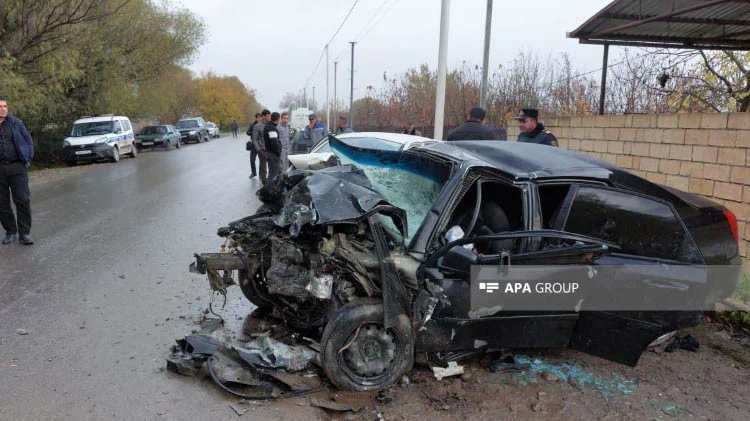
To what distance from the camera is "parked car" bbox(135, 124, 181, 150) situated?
31.3 m

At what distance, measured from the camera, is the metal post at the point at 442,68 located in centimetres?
1014

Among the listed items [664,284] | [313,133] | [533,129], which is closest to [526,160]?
[664,284]

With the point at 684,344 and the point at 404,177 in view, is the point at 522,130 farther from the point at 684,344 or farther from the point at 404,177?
the point at 684,344

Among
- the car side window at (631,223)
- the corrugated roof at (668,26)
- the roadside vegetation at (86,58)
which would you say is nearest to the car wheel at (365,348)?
the car side window at (631,223)

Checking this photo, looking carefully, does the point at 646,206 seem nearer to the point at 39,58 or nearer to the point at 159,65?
the point at 39,58

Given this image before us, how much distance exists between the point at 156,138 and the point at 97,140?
1026 centimetres

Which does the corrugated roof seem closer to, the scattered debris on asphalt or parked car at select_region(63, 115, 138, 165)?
the scattered debris on asphalt

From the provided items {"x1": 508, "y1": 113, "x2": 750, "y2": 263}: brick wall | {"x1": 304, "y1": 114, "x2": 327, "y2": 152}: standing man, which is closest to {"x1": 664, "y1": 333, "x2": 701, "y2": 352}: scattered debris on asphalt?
{"x1": 508, "y1": 113, "x2": 750, "y2": 263}: brick wall

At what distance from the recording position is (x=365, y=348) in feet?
12.2

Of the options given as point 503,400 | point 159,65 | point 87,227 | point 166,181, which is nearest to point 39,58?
point 166,181

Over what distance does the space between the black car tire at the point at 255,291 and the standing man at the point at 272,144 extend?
7.91 meters

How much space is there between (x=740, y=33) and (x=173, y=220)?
8.82m

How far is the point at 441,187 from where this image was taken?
407 centimetres

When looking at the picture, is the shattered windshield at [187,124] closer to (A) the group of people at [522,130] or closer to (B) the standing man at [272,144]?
(B) the standing man at [272,144]
